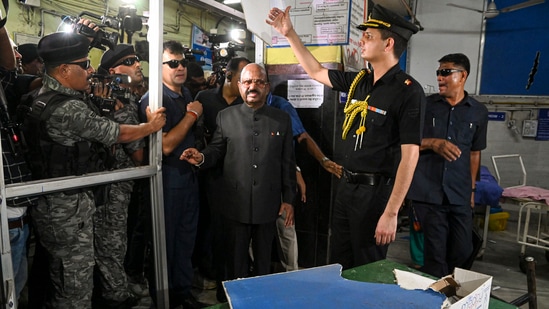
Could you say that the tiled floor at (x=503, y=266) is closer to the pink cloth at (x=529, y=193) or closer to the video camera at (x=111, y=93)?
the pink cloth at (x=529, y=193)

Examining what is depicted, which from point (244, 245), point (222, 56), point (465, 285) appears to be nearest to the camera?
point (465, 285)

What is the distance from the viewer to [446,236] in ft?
9.01

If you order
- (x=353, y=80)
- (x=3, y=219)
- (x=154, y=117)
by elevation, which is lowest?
(x=3, y=219)

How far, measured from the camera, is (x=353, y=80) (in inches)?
88.0

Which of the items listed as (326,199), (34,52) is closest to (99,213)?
(34,52)

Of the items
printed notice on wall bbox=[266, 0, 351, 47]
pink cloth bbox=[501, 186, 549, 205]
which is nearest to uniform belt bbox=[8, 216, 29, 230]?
printed notice on wall bbox=[266, 0, 351, 47]

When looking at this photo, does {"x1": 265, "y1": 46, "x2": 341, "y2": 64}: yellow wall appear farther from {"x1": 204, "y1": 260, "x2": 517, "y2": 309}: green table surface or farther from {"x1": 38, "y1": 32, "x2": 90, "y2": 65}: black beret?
{"x1": 204, "y1": 260, "x2": 517, "y2": 309}: green table surface

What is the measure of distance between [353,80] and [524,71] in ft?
17.2

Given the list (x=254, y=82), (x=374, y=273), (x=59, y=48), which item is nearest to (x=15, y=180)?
(x=59, y=48)

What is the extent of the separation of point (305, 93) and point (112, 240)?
5.97 feet

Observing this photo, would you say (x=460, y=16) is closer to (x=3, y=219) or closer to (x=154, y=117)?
(x=154, y=117)

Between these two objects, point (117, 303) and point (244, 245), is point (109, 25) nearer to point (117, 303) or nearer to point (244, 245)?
point (244, 245)

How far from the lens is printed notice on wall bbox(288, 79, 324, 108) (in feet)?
9.87

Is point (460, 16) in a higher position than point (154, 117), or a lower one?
higher
